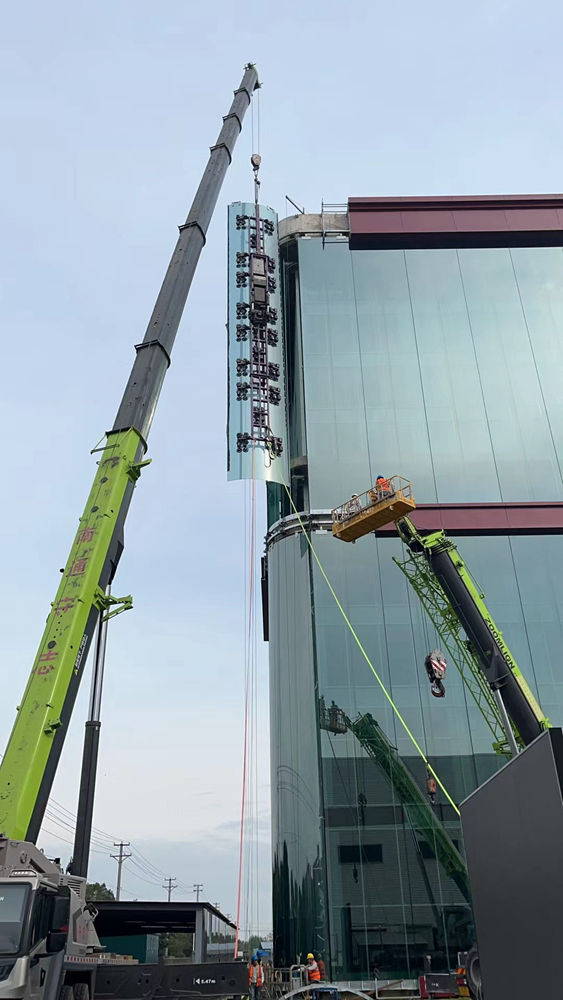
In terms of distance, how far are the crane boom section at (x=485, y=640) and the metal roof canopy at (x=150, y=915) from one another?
11720 mm

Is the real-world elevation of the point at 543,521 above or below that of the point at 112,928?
above

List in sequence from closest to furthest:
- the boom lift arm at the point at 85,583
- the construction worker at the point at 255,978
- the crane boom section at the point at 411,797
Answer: the boom lift arm at the point at 85,583
the construction worker at the point at 255,978
the crane boom section at the point at 411,797

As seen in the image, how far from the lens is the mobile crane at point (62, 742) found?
335 inches

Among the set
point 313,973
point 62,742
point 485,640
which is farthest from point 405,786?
point 62,742

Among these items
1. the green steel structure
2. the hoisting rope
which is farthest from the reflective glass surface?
the green steel structure

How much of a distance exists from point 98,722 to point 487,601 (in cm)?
2079

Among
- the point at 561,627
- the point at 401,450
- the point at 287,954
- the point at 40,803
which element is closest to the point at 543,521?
the point at 561,627

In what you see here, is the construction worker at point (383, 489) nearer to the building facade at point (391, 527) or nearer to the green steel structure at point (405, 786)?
the building facade at point (391, 527)

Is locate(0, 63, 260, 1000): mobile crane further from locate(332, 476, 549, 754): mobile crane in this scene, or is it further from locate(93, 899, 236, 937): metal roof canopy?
locate(93, 899, 236, 937): metal roof canopy

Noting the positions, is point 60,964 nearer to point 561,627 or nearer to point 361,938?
point 361,938

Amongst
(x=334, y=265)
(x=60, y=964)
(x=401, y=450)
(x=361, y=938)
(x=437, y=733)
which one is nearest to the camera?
(x=60, y=964)

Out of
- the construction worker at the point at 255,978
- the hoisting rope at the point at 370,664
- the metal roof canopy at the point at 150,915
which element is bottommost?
the construction worker at the point at 255,978

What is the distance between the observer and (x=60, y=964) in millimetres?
9141

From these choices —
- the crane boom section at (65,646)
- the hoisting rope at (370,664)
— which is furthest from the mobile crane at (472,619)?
the crane boom section at (65,646)
